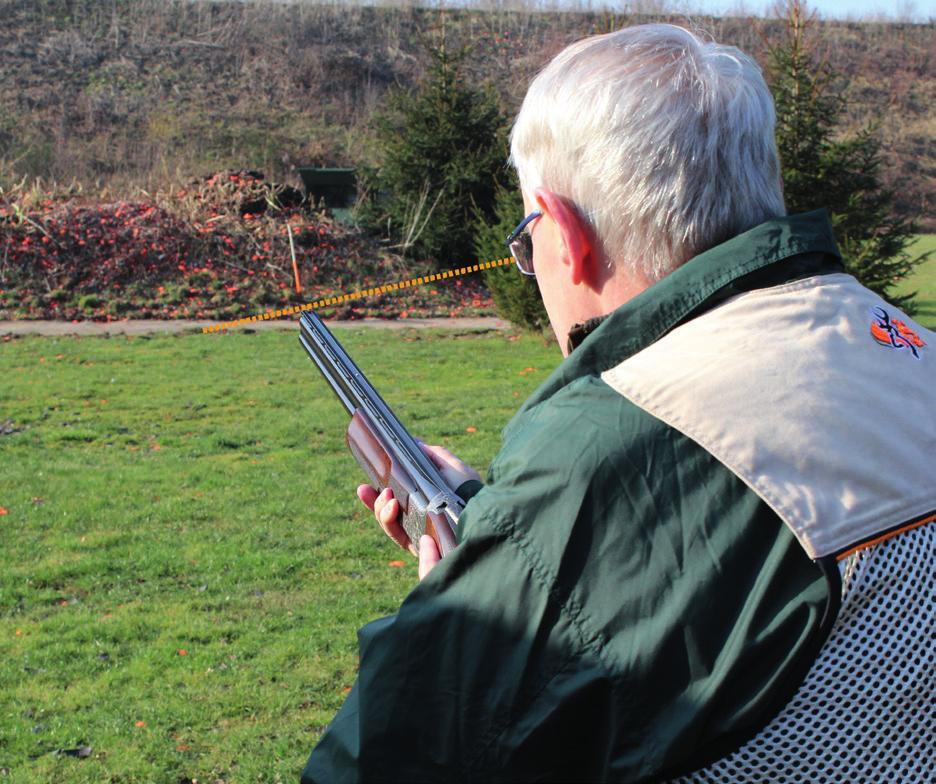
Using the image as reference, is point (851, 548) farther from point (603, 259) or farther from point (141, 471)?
point (141, 471)

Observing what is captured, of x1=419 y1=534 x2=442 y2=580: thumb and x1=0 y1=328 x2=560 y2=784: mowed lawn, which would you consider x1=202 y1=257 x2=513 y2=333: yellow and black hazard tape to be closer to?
x1=0 y1=328 x2=560 y2=784: mowed lawn

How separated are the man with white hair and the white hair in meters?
0.04

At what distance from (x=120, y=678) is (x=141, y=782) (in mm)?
857

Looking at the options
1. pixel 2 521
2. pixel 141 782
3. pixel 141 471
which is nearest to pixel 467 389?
pixel 141 471

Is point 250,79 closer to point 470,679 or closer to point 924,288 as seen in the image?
point 924,288

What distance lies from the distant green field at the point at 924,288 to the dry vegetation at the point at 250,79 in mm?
7169

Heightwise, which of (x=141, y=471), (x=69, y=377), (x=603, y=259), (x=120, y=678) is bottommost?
(x=69, y=377)

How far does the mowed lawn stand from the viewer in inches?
162

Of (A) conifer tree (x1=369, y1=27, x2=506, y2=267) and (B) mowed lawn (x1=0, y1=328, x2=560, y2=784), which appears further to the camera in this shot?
(A) conifer tree (x1=369, y1=27, x2=506, y2=267)

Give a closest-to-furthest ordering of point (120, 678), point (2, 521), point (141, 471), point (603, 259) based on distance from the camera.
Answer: point (603, 259)
point (120, 678)
point (2, 521)
point (141, 471)

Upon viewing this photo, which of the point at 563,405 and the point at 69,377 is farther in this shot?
the point at 69,377

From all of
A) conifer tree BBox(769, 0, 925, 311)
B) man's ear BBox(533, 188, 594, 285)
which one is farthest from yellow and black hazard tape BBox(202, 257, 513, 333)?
conifer tree BBox(769, 0, 925, 311)

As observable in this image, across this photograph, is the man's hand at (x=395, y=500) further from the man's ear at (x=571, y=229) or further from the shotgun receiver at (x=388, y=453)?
the man's ear at (x=571, y=229)

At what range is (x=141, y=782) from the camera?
149 inches
